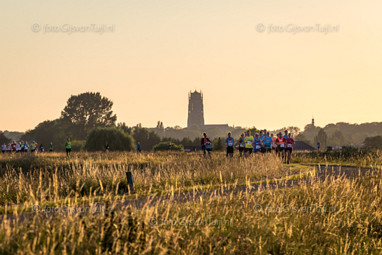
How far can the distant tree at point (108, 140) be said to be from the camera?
67.9m

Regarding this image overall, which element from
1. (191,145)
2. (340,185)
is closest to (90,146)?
(191,145)

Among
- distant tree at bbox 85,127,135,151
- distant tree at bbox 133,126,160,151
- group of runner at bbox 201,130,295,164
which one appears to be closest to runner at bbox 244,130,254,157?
group of runner at bbox 201,130,295,164

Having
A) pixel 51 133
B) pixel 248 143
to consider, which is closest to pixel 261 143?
→ pixel 248 143

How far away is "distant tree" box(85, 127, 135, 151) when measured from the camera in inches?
2675

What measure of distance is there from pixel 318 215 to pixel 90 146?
60.5 m

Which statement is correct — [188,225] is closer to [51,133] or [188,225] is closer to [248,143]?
[248,143]

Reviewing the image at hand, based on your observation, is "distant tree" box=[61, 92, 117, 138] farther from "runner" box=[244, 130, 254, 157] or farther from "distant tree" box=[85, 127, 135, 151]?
"runner" box=[244, 130, 254, 157]

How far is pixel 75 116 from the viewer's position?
105500mm

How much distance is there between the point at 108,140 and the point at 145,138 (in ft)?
92.1

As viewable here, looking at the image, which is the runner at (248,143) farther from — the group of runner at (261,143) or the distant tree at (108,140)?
the distant tree at (108,140)

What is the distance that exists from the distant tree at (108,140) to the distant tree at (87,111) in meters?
34.4

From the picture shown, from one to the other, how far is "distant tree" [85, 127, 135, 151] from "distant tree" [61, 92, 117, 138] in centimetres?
3437

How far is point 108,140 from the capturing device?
225ft

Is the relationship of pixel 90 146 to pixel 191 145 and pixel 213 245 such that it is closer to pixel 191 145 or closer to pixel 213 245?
pixel 191 145
